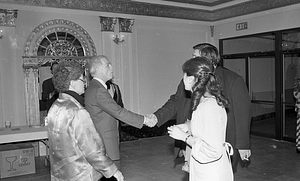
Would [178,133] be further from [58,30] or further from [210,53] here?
[58,30]

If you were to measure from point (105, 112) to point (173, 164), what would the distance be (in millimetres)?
2867

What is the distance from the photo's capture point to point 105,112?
3299 millimetres

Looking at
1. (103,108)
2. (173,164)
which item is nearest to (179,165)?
(173,164)

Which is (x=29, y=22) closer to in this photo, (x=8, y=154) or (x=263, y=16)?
(x=8, y=154)

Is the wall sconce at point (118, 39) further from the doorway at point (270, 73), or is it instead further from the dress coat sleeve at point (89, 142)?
Result: the dress coat sleeve at point (89, 142)

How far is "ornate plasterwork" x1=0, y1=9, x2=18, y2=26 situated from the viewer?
6309 millimetres

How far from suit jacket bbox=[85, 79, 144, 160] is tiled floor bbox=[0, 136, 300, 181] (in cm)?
182

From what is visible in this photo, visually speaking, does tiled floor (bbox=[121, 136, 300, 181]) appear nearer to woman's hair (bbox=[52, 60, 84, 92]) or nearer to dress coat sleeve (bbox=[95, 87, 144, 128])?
dress coat sleeve (bbox=[95, 87, 144, 128])

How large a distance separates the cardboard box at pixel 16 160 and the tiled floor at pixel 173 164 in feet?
0.37

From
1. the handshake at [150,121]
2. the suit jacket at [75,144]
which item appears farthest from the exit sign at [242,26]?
the suit jacket at [75,144]

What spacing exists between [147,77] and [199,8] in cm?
255

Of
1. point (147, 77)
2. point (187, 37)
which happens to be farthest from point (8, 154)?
point (187, 37)

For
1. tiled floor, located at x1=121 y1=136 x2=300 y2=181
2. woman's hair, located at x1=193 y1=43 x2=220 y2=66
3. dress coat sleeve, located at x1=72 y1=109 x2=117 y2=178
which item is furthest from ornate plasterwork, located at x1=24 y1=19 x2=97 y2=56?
dress coat sleeve, located at x1=72 y1=109 x2=117 y2=178

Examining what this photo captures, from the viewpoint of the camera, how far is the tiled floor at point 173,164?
5.06 m
